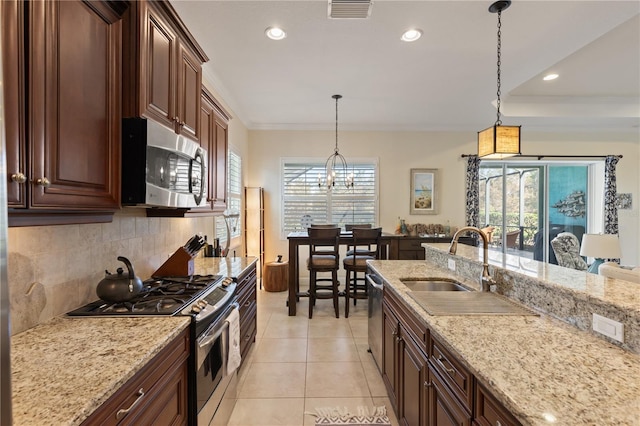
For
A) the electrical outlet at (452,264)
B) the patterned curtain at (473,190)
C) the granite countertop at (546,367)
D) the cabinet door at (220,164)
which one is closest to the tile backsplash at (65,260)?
the cabinet door at (220,164)

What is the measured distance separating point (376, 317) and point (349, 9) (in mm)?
2337

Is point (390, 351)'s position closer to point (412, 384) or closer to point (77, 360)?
point (412, 384)

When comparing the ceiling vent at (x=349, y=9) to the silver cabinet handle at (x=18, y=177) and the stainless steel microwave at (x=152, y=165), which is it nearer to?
the stainless steel microwave at (x=152, y=165)

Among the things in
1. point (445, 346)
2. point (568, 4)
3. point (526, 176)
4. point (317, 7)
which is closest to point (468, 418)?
point (445, 346)

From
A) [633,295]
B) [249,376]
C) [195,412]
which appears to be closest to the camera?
[633,295]

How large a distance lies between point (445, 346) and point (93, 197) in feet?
5.11

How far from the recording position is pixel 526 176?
5797mm

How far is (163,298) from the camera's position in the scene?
1.70 meters

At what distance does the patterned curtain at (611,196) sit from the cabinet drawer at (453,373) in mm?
6259

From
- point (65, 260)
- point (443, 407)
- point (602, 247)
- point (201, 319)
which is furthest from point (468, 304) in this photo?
point (602, 247)

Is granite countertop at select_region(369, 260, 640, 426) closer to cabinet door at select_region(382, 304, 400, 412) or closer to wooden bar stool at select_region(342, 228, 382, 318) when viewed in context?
cabinet door at select_region(382, 304, 400, 412)

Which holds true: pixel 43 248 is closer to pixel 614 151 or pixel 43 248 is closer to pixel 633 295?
pixel 633 295

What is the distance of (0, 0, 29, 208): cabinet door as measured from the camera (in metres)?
0.91

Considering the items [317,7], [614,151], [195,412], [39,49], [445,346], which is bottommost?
[195,412]
